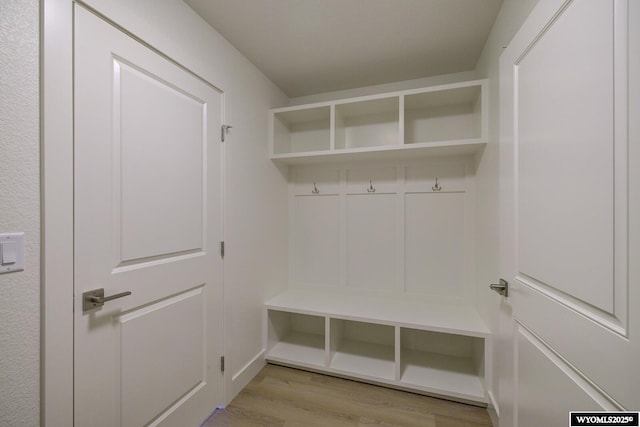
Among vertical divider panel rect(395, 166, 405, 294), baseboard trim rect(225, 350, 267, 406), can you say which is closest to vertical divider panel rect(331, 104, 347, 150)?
vertical divider panel rect(395, 166, 405, 294)

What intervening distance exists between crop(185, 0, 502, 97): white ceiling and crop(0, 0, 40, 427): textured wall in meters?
0.93

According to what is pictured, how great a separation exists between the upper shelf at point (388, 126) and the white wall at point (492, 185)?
5.2 inches

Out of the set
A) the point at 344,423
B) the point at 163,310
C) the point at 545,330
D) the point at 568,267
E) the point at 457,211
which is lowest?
the point at 344,423

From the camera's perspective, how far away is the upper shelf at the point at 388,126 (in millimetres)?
1947

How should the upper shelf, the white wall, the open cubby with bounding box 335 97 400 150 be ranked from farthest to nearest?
the open cubby with bounding box 335 97 400 150
the upper shelf
the white wall


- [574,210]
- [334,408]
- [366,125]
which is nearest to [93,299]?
[334,408]

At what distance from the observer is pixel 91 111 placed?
104 cm

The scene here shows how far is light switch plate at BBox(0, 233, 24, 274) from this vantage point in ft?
2.62

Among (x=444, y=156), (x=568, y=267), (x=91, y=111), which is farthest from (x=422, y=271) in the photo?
(x=91, y=111)

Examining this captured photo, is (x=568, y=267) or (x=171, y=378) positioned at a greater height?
(x=568, y=267)

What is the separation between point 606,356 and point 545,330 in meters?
0.27

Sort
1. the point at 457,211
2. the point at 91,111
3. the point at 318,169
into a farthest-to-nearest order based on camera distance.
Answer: the point at 318,169 < the point at 457,211 < the point at 91,111

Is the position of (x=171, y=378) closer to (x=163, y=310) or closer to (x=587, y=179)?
(x=163, y=310)

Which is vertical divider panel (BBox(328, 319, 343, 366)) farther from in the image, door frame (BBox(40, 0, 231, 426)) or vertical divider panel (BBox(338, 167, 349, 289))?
door frame (BBox(40, 0, 231, 426))
